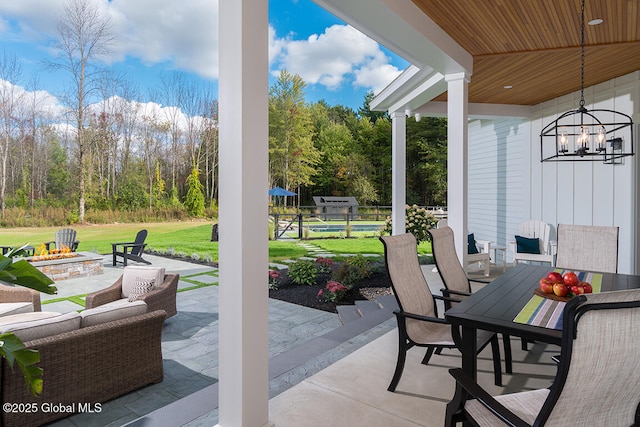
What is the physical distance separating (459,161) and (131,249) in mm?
6138

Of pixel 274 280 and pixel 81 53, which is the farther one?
pixel 81 53

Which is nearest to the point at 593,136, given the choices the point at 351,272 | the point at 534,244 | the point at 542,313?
the point at 534,244

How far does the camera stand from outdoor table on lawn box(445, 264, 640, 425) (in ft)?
5.52

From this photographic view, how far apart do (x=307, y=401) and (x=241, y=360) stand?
0.67m

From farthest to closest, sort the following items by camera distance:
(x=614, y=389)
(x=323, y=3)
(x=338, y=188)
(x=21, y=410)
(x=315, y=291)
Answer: (x=338, y=188)
(x=315, y=291)
(x=323, y=3)
(x=21, y=410)
(x=614, y=389)

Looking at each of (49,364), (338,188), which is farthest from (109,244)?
Answer: (338,188)

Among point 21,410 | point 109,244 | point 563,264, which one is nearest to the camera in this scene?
point 21,410

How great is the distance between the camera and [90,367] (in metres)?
2.46

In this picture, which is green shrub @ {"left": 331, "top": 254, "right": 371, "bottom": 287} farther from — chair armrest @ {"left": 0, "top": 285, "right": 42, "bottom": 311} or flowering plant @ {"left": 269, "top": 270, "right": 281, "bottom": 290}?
chair armrest @ {"left": 0, "top": 285, "right": 42, "bottom": 311}

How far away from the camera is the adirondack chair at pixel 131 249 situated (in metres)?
7.14

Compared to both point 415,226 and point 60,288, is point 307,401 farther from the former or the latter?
point 415,226

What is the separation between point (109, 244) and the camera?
7.32 m

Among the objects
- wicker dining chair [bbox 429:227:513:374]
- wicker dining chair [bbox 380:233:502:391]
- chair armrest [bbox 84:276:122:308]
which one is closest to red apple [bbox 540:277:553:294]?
wicker dining chair [bbox 380:233:502:391]

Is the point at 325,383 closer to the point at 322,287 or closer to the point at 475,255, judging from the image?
the point at 322,287
